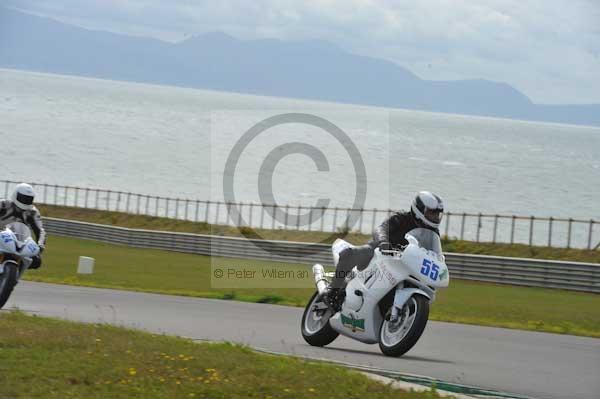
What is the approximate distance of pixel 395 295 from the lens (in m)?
10.8

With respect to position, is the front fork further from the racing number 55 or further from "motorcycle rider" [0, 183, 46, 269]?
Answer: "motorcycle rider" [0, 183, 46, 269]

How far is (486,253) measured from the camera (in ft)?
122

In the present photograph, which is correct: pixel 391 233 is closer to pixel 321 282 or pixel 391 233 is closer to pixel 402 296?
pixel 402 296

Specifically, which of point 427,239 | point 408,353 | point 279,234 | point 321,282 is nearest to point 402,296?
point 427,239

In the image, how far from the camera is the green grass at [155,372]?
8.05m

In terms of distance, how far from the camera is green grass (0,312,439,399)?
26.4 feet

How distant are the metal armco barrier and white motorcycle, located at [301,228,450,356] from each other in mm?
18666

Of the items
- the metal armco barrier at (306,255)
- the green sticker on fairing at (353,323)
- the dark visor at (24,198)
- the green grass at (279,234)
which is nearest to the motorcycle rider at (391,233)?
the green sticker on fairing at (353,323)

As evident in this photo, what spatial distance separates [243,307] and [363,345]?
562 centimetres

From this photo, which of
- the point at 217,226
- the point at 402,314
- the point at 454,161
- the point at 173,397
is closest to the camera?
the point at 173,397

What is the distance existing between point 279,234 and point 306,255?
9.27 meters

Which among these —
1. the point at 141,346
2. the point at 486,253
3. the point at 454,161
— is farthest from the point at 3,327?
the point at 454,161

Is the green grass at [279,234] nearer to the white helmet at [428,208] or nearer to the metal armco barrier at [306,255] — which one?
the metal armco barrier at [306,255]

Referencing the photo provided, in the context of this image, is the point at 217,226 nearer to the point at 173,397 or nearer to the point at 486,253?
the point at 486,253
